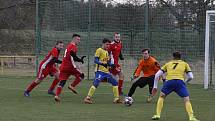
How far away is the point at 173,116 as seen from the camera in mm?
13242

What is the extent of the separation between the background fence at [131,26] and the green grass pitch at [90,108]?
6.39 meters

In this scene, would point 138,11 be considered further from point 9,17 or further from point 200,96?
point 9,17

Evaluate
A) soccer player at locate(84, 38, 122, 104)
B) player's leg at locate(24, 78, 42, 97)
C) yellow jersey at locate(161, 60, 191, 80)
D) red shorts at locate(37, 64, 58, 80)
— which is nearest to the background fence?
red shorts at locate(37, 64, 58, 80)

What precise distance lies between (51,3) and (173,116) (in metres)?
17.6

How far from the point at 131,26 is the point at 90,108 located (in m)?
13.3

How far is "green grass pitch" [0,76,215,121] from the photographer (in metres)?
12.8

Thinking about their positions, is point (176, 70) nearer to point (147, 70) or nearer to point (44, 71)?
point (147, 70)

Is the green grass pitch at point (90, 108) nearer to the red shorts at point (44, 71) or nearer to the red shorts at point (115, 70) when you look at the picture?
the red shorts at point (44, 71)

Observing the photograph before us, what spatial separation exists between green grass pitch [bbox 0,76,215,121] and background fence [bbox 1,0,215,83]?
6393 millimetres

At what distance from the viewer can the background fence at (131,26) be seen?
26.1 meters

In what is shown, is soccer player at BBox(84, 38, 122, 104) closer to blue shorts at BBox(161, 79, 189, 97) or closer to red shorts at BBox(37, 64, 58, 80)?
red shorts at BBox(37, 64, 58, 80)

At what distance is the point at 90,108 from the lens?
1471 cm

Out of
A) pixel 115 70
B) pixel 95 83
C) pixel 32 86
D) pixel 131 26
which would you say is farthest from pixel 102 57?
pixel 131 26

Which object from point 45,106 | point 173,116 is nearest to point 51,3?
point 45,106
